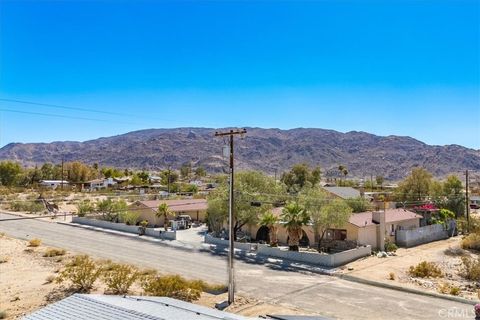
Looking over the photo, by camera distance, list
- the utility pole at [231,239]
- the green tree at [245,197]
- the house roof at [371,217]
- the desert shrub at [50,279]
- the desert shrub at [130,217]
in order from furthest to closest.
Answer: the desert shrub at [130,217]
the green tree at [245,197]
the house roof at [371,217]
the desert shrub at [50,279]
the utility pole at [231,239]

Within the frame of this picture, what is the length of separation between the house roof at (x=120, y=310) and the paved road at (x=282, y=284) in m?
9.74

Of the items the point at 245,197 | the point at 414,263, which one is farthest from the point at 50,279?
the point at 414,263

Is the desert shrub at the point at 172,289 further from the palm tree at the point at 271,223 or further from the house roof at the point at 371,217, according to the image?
the house roof at the point at 371,217

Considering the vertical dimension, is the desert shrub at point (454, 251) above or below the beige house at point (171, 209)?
below

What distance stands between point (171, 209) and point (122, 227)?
23.8 ft

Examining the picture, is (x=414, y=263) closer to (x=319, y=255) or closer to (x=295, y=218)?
(x=319, y=255)

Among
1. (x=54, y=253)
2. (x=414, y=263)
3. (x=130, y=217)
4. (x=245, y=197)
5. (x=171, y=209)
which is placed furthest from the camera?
(x=171, y=209)

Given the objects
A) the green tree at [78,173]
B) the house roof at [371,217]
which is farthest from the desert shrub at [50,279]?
the green tree at [78,173]

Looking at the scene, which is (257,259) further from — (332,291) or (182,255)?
(332,291)

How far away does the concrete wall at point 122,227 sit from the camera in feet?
151

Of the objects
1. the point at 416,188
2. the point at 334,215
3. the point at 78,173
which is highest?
the point at 78,173

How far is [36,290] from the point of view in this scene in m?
27.0

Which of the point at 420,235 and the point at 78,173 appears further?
the point at 78,173

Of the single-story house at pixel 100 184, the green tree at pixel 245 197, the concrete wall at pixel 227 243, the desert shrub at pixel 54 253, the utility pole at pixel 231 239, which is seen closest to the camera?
the utility pole at pixel 231 239
